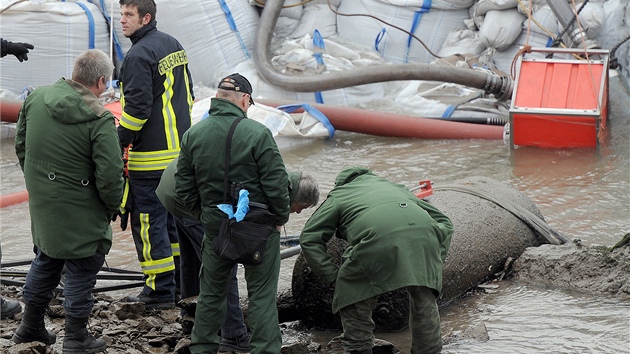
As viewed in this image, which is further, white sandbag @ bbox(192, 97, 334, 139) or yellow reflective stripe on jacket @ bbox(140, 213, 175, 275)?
white sandbag @ bbox(192, 97, 334, 139)

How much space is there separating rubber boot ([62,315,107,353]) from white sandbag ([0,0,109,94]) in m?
7.11

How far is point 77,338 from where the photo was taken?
427cm

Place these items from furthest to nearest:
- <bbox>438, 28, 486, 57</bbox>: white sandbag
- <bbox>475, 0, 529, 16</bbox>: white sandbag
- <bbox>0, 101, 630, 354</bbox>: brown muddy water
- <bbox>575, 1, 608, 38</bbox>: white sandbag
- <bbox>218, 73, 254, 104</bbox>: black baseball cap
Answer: <bbox>438, 28, 486, 57</bbox>: white sandbag → <bbox>475, 0, 529, 16</bbox>: white sandbag → <bbox>575, 1, 608, 38</bbox>: white sandbag → <bbox>0, 101, 630, 354</bbox>: brown muddy water → <bbox>218, 73, 254, 104</bbox>: black baseball cap

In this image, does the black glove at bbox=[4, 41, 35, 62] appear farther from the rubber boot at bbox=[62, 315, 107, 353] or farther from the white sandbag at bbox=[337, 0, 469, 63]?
the white sandbag at bbox=[337, 0, 469, 63]

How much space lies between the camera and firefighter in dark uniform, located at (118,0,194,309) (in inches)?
196

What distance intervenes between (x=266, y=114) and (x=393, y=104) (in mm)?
1960

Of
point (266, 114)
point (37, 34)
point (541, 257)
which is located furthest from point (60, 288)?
point (37, 34)

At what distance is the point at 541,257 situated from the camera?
525 cm

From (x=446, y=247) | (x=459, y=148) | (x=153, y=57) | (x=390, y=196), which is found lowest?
(x=459, y=148)

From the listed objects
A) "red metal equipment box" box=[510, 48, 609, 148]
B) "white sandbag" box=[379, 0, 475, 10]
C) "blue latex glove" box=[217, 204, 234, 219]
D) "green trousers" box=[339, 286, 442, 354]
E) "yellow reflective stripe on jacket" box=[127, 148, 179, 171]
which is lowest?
"red metal equipment box" box=[510, 48, 609, 148]

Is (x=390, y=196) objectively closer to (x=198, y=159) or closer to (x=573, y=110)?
(x=198, y=159)

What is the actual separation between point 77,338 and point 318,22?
8.28 m

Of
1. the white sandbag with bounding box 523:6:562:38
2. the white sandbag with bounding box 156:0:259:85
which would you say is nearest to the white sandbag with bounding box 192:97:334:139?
the white sandbag with bounding box 156:0:259:85

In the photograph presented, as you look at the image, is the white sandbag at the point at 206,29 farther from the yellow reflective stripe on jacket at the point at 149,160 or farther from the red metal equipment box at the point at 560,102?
the yellow reflective stripe on jacket at the point at 149,160
